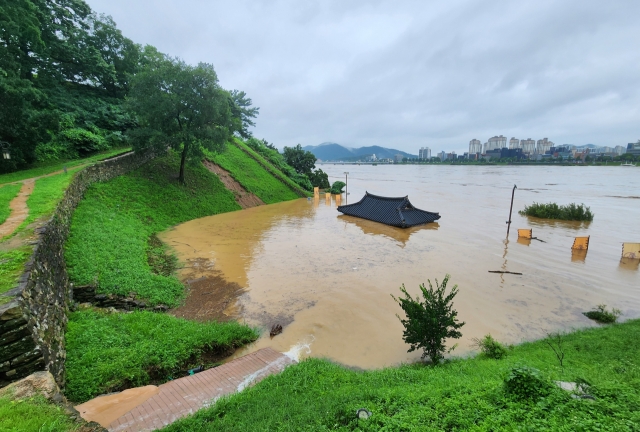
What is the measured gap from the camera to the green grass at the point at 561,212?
26.1 meters

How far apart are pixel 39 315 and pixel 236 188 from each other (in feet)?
82.7

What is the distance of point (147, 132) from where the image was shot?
2002cm

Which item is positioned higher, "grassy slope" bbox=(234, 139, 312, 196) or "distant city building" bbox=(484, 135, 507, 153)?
"distant city building" bbox=(484, 135, 507, 153)

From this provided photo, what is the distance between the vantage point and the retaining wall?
454cm

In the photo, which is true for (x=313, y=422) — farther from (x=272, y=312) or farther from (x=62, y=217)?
(x=62, y=217)

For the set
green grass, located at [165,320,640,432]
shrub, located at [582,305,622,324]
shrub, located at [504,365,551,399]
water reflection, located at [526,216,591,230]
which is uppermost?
shrub, located at [504,365,551,399]

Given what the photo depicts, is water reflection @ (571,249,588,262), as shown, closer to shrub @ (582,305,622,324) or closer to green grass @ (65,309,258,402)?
shrub @ (582,305,622,324)

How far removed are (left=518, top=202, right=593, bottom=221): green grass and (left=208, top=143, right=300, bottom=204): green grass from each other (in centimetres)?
2608

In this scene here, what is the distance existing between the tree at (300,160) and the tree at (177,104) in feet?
85.6

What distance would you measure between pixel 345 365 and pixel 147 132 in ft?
67.5

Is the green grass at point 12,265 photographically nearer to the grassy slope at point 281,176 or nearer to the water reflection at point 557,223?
the water reflection at point 557,223

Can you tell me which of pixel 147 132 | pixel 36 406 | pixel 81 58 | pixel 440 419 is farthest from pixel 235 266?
pixel 81 58

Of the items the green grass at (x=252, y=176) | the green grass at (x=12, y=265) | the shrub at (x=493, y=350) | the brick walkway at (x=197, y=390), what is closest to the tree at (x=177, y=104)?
the green grass at (x=252, y=176)

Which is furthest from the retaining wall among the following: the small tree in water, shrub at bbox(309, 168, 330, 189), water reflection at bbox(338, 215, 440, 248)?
→ shrub at bbox(309, 168, 330, 189)
